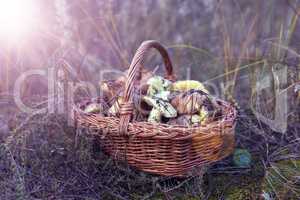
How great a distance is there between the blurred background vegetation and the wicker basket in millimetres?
59

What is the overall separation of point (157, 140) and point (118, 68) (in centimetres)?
126

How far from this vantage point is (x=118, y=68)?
2.29 m

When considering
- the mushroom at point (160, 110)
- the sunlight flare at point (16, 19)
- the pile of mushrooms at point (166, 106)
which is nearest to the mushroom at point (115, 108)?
the pile of mushrooms at point (166, 106)

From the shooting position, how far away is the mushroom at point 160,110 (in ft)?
3.90

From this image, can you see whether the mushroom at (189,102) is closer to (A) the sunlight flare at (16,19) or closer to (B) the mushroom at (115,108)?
(B) the mushroom at (115,108)

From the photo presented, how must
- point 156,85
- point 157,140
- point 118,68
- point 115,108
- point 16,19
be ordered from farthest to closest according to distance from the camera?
point 118,68 < point 16,19 < point 156,85 < point 115,108 < point 157,140

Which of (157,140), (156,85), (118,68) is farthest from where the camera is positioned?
(118,68)

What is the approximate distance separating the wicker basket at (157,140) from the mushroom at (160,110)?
Answer: 9 cm

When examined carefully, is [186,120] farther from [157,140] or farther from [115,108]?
[115,108]

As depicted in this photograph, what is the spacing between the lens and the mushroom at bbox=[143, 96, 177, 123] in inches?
46.8

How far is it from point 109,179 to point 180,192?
25 cm

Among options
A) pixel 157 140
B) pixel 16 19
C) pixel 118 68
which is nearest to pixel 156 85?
pixel 157 140

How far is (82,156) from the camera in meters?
1.20

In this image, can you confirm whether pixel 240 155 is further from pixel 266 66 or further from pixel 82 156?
pixel 82 156
